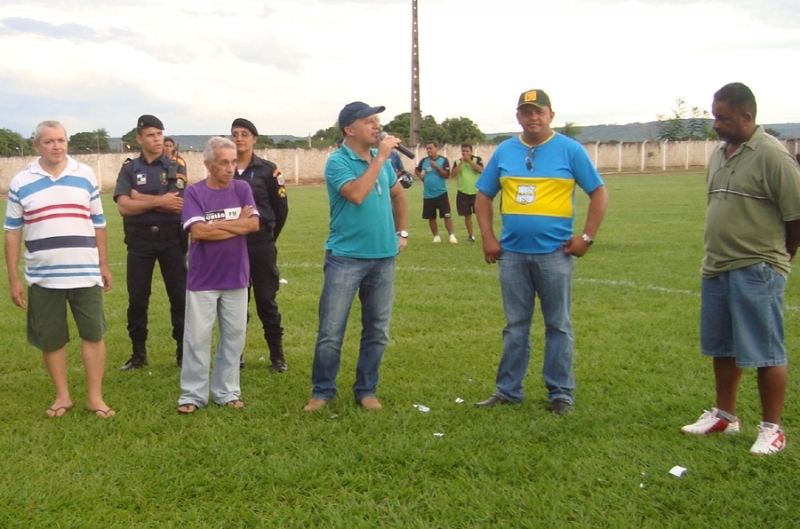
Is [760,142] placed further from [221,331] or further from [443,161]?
[443,161]

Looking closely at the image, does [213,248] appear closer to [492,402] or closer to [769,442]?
[492,402]

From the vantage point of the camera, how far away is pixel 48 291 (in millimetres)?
5441

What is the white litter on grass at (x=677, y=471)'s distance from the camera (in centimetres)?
429

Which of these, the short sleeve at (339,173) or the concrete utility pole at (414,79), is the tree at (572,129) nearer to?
the concrete utility pole at (414,79)

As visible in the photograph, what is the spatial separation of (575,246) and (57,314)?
11.4ft

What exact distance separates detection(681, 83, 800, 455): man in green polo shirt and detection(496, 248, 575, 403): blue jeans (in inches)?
41.0

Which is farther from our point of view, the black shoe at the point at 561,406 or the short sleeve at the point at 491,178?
the short sleeve at the point at 491,178

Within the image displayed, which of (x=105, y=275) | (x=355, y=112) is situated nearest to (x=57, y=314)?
(x=105, y=275)

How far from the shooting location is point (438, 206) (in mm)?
15320

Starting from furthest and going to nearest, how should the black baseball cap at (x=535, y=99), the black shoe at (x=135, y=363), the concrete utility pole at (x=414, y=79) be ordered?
the concrete utility pole at (x=414, y=79)
the black shoe at (x=135, y=363)
the black baseball cap at (x=535, y=99)

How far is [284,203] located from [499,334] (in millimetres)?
2389

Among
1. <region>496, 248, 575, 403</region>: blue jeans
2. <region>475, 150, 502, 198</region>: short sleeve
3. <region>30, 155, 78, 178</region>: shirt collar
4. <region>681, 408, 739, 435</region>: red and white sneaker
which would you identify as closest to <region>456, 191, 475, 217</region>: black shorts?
<region>475, 150, 502, 198</region>: short sleeve

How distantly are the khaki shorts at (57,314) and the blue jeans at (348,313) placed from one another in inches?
60.3

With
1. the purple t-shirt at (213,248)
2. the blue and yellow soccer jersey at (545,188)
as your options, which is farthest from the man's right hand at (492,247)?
the purple t-shirt at (213,248)
